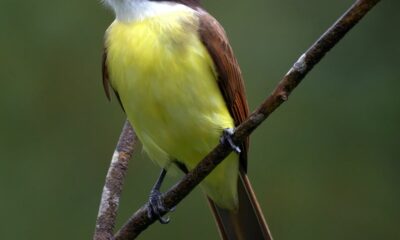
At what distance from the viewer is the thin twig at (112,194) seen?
342cm

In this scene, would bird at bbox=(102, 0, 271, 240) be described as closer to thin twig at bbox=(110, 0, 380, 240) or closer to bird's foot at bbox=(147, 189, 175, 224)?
bird's foot at bbox=(147, 189, 175, 224)

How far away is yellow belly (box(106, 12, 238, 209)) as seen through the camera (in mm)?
3873

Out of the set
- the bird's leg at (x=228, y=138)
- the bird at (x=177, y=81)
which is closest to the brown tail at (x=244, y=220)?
the bird at (x=177, y=81)

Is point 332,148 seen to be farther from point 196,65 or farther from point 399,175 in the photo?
point 196,65

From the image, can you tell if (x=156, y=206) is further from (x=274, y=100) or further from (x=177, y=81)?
(x=274, y=100)

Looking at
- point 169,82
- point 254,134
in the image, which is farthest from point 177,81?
point 254,134

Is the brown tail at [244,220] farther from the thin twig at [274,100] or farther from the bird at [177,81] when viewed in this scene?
the thin twig at [274,100]

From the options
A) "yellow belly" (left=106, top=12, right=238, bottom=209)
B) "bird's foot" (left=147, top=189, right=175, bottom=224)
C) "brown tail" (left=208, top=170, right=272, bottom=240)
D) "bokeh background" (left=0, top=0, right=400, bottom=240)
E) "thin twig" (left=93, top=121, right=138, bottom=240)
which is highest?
"yellow belly" (left=106, top=12, right=238, bottom=209)

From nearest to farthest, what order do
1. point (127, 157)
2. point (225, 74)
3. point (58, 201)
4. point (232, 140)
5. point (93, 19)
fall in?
1. point (232, 140)
2. point (127, 157)
3. point (225, 74)
4. point (58, 201)
5. point (93, 19)

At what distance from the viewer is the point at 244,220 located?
166 inches

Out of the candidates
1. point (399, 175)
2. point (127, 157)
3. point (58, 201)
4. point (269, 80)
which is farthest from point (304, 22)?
point (127, 157)

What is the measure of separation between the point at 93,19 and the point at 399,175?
2219mm

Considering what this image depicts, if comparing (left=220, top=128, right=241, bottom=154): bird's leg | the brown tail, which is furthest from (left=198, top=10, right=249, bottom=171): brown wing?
the brown tail

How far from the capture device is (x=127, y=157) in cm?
368
